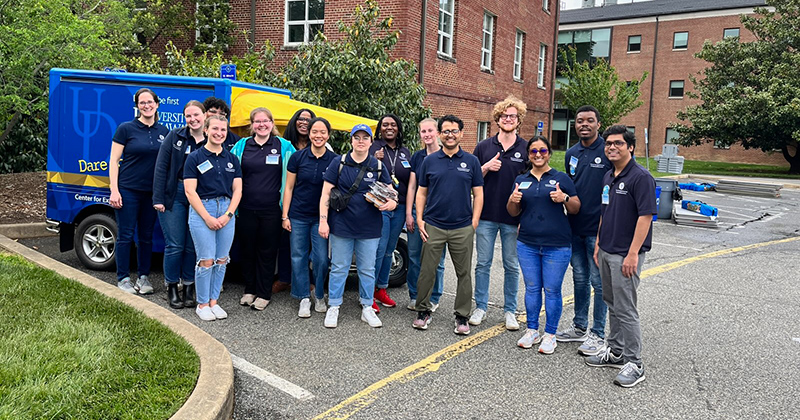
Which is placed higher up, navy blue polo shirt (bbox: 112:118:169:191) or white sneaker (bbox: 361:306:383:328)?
navy blue polo shirt (bbox: 112:118:169:191)

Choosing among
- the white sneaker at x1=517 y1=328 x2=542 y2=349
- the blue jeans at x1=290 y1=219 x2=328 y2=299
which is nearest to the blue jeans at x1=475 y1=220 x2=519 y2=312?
the white sneaker at x1=517 y1=328 x2=542 y2=349

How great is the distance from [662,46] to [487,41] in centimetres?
2781

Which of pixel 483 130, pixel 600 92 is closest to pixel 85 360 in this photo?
pixel 483 130

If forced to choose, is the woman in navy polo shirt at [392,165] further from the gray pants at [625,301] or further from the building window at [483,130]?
the building window at [483,130]

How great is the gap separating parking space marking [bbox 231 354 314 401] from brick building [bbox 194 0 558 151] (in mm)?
11507

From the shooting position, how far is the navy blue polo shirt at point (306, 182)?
5.68 metres

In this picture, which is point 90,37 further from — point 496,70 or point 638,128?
point 638,128

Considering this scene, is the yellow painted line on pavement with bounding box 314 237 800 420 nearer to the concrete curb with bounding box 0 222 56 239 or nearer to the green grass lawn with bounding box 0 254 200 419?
the green grass lawn with bounding box 0 254 200 419

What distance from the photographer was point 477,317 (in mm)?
5812

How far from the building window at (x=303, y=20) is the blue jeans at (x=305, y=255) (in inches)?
456

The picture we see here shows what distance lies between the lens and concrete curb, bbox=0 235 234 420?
355 centimetres

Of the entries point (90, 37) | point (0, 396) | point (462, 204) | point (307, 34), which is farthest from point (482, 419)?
point (307, 34)

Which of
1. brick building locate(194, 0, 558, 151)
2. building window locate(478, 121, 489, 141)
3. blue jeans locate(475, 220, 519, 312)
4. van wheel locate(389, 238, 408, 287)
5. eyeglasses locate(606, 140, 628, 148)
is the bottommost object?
van wheel locate(389, 238, 408, 287)

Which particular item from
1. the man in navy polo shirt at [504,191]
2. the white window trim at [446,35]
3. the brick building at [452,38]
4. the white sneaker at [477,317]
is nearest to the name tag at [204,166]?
the man in navy polo shirt at [504,191]
